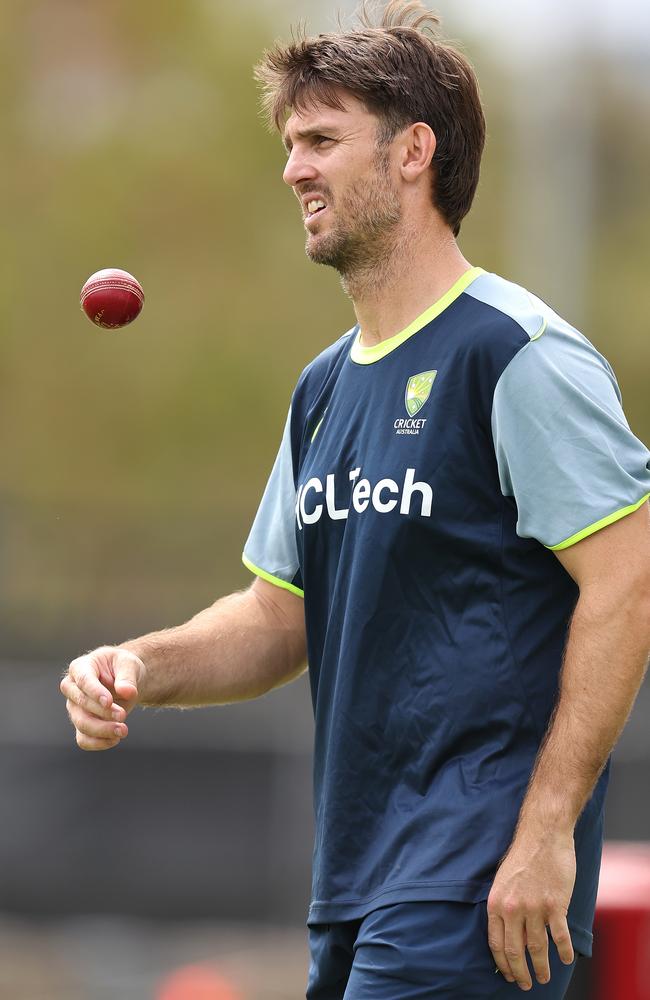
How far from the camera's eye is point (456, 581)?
12.2ft

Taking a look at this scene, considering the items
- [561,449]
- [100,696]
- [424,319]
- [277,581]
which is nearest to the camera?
[561,449]

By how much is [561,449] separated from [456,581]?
16.1 inches

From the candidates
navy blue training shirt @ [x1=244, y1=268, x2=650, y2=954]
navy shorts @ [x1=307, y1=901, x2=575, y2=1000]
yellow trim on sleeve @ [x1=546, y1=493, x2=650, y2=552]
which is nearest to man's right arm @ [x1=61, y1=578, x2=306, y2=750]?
navy blue training shirt @ [x1=244, y1=268, x2=650, y2=954]

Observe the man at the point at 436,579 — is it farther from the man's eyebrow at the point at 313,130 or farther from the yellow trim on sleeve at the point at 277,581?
the yellow trim on sleeve at the point at 277,581

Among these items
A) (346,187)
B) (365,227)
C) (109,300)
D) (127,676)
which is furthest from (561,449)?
(109,300)

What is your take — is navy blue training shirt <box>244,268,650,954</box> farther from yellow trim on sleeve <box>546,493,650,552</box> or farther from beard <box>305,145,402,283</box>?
beard <box>305,145,402,283</box>

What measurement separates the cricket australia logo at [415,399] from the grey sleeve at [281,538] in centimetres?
67

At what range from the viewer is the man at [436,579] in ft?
11.5

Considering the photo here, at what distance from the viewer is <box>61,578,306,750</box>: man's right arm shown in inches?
153

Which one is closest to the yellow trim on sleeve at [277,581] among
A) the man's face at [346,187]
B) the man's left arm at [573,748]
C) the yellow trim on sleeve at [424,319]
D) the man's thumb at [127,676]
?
the man's thumb at [127,676]

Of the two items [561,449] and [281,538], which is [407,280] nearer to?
[561,449]

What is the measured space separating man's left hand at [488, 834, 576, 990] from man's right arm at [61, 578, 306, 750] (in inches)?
39.1

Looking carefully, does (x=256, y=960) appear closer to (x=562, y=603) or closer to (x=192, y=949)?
(x=192, y=949)

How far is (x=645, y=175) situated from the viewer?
3084cm
